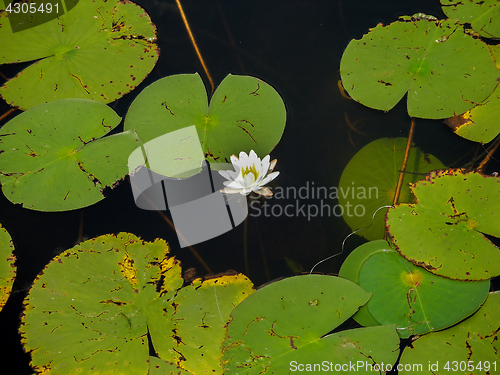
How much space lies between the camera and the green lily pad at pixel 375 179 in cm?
197

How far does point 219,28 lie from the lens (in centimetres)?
238

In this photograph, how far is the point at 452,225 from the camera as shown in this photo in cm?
175

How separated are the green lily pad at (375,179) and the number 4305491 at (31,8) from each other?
255cm

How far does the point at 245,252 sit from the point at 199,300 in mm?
415

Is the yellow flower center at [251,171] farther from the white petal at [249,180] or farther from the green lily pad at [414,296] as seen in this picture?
the green lily pad at [414,296]

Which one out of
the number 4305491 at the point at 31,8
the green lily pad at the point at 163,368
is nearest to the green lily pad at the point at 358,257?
the green lily pad at the point at 163,368

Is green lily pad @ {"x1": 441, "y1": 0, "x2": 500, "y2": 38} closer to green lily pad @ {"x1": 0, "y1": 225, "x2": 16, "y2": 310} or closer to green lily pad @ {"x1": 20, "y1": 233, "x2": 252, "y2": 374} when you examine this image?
green lily pad @ {"x1": 20, "y1": 233, "x2": 252, "y2": 374}

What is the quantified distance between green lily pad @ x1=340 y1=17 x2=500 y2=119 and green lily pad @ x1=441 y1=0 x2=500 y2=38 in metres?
0.15

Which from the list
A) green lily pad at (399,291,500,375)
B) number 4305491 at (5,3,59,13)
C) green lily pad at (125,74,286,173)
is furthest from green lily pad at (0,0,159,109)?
green lily pad at (399,291,500,375)

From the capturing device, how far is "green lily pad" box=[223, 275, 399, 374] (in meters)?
1.62

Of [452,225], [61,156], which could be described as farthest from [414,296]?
[61,156]

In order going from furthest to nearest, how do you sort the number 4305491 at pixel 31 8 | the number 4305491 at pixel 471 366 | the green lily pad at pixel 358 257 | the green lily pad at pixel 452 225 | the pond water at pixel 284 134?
1. the number 4305491 at pixel 31 8
2. the pond water at pixel 284 134
3. the green lily pad at pixel 358 257
4. the green lily pad at pixel 452 225
5. the number 4305491 at pixel 471 366

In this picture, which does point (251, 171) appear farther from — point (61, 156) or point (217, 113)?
point (61, 156)

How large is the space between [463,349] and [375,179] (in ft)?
3.54
